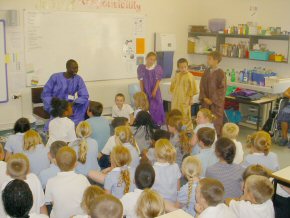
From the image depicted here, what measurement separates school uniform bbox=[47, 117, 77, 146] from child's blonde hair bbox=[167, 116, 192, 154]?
110 cm

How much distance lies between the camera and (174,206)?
2.81 metres

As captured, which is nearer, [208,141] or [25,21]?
[208,141]

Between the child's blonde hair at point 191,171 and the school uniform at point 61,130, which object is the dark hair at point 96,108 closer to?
the school uniform at point 61,130

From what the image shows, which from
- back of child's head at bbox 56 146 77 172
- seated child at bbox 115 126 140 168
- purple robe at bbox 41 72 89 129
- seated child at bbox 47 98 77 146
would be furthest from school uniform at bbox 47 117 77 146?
back of child's head at bbox 56 146 77 172

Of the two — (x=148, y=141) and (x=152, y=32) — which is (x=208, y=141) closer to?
(x=148, y=141)

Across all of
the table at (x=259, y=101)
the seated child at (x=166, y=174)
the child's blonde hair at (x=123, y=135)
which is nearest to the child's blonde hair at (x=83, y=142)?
the child's blonde hair at (x=123, y=135)

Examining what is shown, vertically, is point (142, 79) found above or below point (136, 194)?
above

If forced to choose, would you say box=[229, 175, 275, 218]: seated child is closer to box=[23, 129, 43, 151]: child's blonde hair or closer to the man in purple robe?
box=[23, 129, 43, 151]: child's blonde hair

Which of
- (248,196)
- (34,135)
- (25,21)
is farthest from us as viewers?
(25,21)

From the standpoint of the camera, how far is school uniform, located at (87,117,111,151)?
13.7 ft

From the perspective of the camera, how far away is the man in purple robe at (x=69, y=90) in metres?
4.88

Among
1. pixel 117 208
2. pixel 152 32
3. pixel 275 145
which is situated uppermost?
pixel 152 32

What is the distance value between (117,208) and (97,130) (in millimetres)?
2279

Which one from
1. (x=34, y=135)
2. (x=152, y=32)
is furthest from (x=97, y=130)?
(x=152, y=32)
